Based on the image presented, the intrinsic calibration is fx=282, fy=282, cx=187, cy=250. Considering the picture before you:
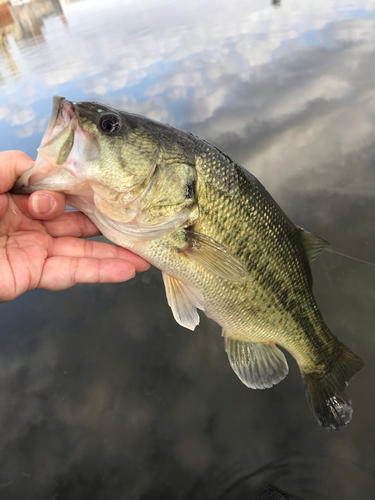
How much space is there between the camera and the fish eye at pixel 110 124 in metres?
1.53

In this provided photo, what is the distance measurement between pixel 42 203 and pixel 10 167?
39 centimetres

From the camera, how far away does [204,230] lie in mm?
1732

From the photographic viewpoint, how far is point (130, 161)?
1596mm

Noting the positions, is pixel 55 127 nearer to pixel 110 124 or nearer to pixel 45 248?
pixel 110 124

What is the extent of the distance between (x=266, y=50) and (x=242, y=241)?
27.3ft

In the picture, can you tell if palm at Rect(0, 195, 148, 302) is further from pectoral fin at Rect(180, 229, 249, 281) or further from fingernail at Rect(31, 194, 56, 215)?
pectoral fin at Rect(180, 229, 249, 281)

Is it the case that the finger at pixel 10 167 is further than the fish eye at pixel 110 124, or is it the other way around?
the finger at pixel 10 167

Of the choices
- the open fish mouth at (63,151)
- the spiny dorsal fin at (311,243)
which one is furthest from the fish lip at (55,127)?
the spiny dorsal fin at (311,243)

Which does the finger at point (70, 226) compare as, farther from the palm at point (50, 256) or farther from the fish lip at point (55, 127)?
the fish lip at point (55, 127)

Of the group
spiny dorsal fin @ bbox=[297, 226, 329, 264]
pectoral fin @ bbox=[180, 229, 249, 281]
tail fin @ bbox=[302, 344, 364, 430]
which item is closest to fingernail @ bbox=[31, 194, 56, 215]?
pectoral fin @ bbox=[180, 229, 249, 281]

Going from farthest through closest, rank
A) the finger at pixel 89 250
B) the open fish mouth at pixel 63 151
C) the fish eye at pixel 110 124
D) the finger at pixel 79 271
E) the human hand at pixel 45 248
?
1. the finger at pixel 89 250
2. the finger at pixel 79 271
3. the human hand at pixel 45 248
4. the fish eye at pixel 110 124
5. the open fish mouth at pixel 63 151

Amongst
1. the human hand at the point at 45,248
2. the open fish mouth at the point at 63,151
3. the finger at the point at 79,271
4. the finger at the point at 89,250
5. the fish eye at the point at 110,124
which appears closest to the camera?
the open fish mouth at the point at 63,151

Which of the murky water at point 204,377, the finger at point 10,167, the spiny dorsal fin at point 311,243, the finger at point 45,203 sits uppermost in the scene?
the finger at point 10,167

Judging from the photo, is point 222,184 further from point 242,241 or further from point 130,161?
point 130,161
